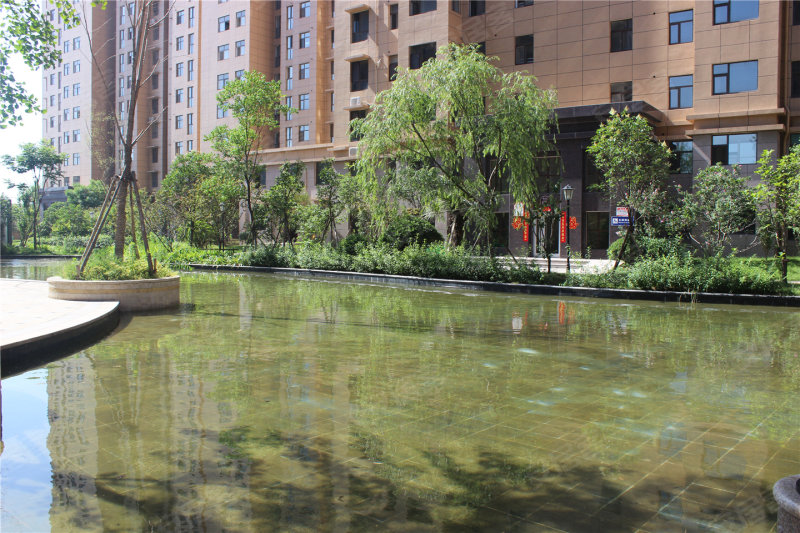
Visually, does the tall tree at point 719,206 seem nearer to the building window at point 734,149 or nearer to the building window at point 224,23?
the building window at point 734,149

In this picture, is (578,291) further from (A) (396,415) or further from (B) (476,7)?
(B) (476,7)

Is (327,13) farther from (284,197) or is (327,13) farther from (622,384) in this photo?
(622,384)

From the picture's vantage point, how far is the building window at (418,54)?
37203 mm

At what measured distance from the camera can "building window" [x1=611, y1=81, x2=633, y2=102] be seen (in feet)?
106

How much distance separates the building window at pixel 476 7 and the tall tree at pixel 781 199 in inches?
867

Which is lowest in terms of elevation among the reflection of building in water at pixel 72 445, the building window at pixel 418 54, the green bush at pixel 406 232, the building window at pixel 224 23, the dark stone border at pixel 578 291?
the reflection of building in water at pixel 72 445

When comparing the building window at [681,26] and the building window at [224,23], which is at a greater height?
the building window at [224,23]

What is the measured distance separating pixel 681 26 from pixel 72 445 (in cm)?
3409

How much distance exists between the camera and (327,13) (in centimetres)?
5262

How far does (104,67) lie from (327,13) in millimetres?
32721

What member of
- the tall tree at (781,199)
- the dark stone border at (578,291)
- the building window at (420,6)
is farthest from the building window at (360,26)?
the tall tree at (781,199)

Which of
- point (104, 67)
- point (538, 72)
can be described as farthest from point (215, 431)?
point (104, 67)

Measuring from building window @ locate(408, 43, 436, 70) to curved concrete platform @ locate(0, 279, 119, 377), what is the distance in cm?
2851

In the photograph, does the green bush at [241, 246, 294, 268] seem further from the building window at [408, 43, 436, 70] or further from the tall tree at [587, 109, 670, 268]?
the building window at [408, 43, 436, 70]
